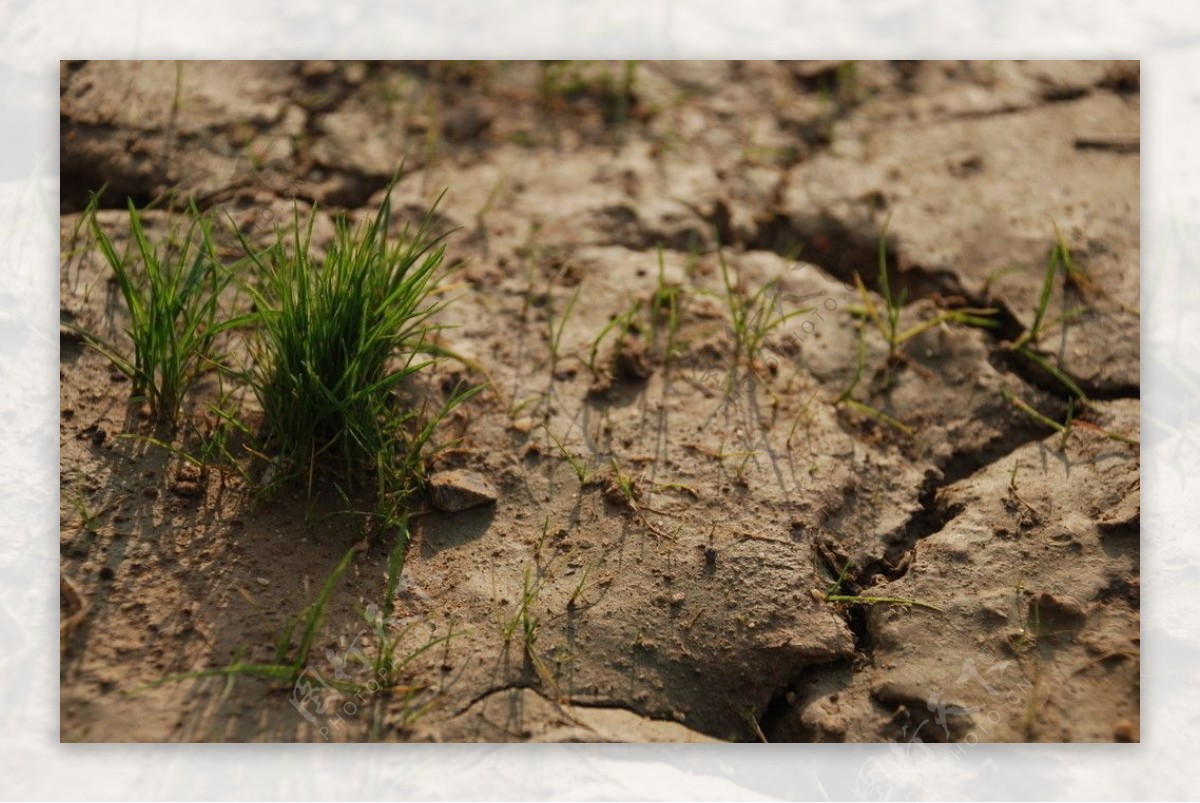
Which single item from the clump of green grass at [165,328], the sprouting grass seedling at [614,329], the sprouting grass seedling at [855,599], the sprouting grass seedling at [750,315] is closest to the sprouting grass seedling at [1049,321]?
the sprouting grass seedling at [750,315]

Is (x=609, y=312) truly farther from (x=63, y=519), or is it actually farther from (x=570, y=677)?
(x=63, y=519)

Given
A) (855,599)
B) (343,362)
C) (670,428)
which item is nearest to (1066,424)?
(855,599)

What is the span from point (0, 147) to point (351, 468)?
832 millimetres

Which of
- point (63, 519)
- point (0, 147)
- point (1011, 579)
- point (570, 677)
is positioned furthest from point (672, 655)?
point (0, 147)

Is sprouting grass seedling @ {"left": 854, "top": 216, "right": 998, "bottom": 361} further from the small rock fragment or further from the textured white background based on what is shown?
the small rock fragment

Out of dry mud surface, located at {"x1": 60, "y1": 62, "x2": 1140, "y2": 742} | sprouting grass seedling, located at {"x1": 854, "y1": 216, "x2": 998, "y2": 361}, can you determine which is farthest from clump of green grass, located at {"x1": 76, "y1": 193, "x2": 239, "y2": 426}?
sprouting grass seedling, located at {"x1": 854, "y1": 216, "x2": 998, "y2": 361}

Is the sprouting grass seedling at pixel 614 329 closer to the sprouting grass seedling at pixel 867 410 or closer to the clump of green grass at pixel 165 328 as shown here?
the sprouting grass seedling at pixel 867 410

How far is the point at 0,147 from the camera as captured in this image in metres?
1.91

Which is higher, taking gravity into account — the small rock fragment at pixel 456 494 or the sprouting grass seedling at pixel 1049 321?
the sprouting grass seedling at pixel 1049 321

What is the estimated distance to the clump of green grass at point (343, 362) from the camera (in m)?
1.80

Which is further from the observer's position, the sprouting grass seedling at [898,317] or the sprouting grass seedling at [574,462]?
the sprouting grass seedling at [898,317]

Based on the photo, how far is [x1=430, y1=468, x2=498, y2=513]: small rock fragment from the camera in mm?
1897

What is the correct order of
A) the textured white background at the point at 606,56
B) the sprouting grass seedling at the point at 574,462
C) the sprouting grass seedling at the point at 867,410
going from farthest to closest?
the sprouting grass seedling at the point at 867,410 → the sprouting grass seedling at the point at 574,462 → the textured white background at the point at 606,56

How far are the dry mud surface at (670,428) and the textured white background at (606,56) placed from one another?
Result: 0.15ft
